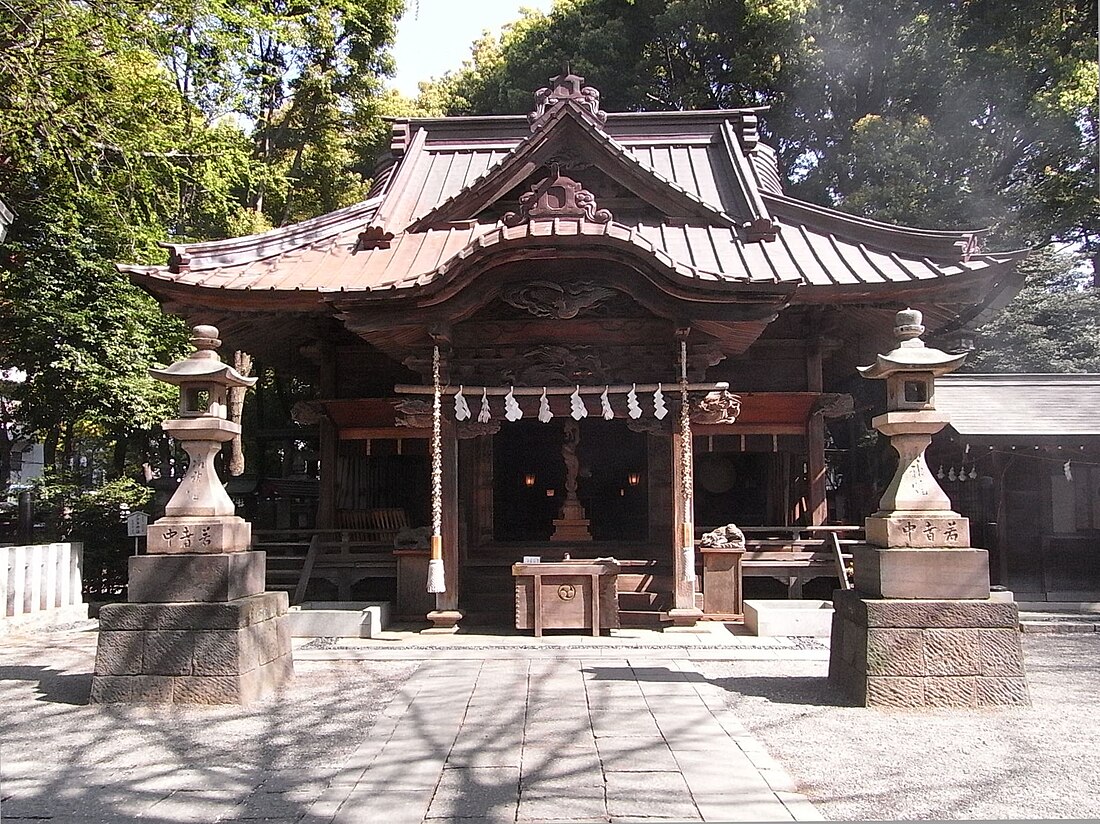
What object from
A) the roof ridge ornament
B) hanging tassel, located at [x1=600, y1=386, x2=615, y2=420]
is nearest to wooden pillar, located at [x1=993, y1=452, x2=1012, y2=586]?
hanging tassel, located at [x1=600, y1=386, x2=615, y2=420]

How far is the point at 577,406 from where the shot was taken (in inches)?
378

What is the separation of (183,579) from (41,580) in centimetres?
590

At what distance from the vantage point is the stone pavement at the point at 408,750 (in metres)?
4.15

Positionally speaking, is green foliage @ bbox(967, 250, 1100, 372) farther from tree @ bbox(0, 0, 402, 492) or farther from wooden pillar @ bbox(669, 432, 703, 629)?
tree @ bbox(0, 0, 402, 492)

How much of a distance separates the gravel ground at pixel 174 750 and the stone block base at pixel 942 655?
3888 mm

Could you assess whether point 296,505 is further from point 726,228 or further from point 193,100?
point 726,228

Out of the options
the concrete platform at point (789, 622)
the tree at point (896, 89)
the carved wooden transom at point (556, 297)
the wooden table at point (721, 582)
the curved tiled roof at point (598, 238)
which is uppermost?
the tree at point (896, 89)

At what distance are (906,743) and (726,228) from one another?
8086 mm

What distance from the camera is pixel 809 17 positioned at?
2341 cm

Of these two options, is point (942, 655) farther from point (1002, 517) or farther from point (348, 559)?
point (348, 559)

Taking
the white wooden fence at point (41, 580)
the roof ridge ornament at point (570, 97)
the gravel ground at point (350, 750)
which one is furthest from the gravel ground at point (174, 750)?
the roof ridge ornament at point (570, 97)

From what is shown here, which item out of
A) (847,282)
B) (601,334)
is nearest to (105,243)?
(601,334)

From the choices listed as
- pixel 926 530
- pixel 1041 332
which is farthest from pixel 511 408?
pixel 1041 332

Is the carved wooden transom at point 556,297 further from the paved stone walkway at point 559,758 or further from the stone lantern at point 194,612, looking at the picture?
the paved stone walkway at point 559,758
